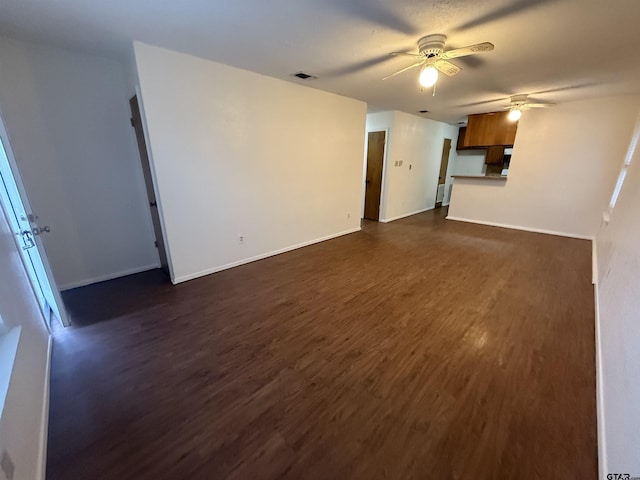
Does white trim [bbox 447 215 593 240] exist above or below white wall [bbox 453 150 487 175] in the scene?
below

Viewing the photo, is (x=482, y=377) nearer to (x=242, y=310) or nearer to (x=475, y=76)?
(x=242, y=310)

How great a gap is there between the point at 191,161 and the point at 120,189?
41.3 inches

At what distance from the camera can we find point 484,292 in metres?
3.08

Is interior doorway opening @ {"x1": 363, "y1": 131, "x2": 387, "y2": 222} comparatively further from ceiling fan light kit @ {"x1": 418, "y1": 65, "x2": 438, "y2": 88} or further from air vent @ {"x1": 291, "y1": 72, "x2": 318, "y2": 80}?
Result: ceiling fan light kit @ {"x1": 418, "y1": 65, "x2": 438, "y2": 88}

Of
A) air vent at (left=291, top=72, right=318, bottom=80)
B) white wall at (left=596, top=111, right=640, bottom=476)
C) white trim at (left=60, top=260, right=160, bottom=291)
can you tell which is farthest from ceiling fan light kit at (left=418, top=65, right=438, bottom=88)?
white trim at (left=60, top=260, right=160, bottom=291)

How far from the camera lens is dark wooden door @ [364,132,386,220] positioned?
6.14m

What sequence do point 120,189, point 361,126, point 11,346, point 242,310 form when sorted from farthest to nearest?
point 361,126 → point 120,189 → point 242,310 → point 11,346

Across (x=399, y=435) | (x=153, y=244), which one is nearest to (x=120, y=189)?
(x=153, y=244)

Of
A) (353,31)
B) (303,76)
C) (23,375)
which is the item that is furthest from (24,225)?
(303,76)

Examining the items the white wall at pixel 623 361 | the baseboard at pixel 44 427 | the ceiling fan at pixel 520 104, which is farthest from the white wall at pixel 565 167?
the baseboard at pixel 44 427

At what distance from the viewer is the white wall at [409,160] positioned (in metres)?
5.99

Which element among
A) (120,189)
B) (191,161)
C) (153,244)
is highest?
(191,161)

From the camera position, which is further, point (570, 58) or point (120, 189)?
point (120, 189)

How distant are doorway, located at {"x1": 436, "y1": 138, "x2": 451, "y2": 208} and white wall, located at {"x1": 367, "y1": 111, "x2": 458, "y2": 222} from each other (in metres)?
0.23
